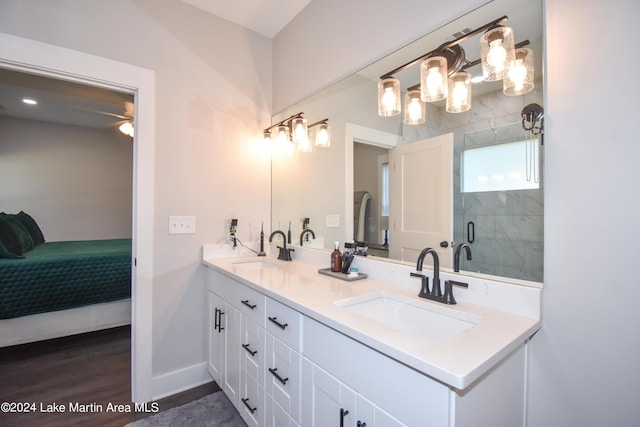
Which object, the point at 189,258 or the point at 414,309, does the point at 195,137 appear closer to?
the point at 189,258

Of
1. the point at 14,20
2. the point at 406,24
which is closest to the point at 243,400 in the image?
the point at 406,24

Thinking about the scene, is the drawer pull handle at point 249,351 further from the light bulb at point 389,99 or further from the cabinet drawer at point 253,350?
the light bulb at point 389,99

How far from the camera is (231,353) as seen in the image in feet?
5.47

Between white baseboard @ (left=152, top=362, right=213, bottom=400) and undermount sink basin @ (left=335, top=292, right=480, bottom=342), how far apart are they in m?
1.55

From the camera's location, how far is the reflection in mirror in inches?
41.4

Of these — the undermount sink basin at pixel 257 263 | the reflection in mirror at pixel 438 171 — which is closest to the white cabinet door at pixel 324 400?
the reflection in mirror at pixel 438 171

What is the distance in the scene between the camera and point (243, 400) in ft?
4.92

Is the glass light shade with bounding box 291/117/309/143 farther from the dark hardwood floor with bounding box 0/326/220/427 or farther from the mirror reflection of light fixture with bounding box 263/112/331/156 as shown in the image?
the dark hardwood floor with bounding box 0/326/220/427

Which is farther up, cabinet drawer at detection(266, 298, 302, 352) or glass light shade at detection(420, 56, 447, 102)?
glass light shade at detection(420, 56, 447, 102)

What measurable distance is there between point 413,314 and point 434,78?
1.01m

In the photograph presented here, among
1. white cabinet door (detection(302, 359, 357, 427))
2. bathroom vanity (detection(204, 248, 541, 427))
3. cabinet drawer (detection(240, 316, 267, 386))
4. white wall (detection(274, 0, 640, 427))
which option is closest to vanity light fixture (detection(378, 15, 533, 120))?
white wall (detection(274, 0, 640, 427))

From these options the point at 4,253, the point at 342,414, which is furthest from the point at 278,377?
the point at 4,253

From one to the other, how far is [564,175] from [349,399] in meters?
1.01

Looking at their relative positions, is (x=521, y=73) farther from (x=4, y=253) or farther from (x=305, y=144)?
(x=4, y=253)
